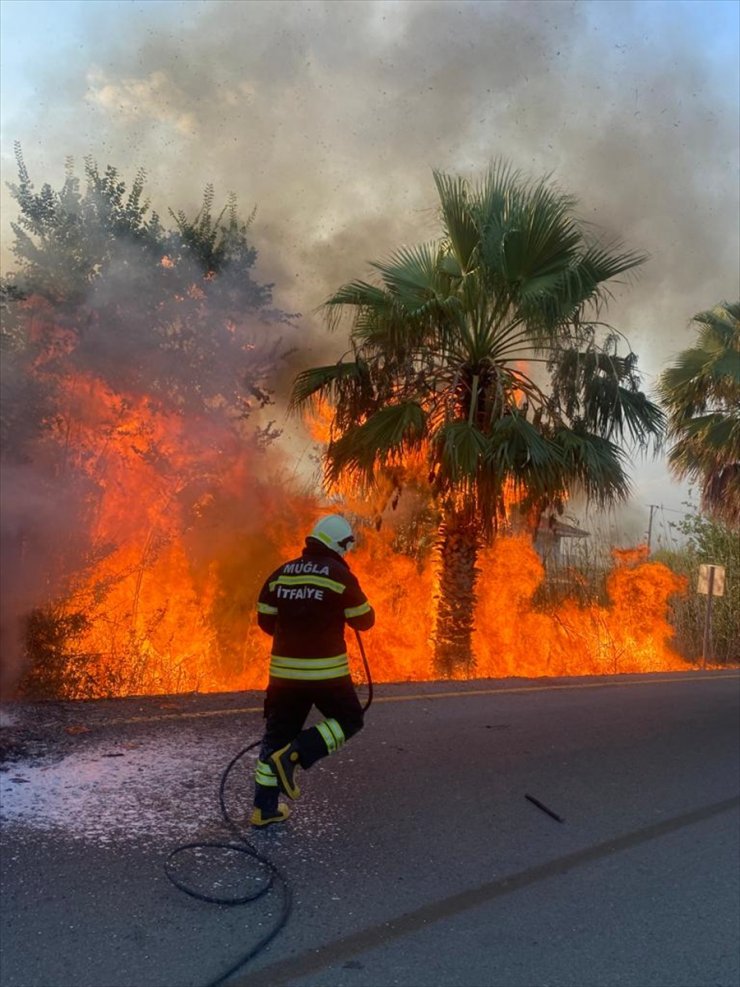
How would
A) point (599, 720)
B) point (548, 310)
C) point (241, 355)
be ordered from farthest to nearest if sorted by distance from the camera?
point (241, 355) → point (548, 310) → point (599, 720)

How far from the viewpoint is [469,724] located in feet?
21.4

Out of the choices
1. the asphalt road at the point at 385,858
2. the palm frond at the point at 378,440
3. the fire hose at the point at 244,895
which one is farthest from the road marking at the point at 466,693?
the palm frond at the point at 378,440

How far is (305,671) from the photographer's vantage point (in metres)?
4.02

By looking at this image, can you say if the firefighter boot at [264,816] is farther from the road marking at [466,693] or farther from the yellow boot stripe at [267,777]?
the road marking at [466,693]

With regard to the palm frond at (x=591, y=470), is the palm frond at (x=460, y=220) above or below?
above

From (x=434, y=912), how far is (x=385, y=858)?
0.51 meters

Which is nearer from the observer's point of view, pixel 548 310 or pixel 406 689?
pixel 406 689

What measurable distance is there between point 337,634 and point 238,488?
6672mm

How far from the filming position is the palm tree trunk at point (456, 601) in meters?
10.2

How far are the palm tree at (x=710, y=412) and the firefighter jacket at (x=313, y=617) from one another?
1200cm

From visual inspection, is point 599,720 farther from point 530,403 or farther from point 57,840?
point 57,840

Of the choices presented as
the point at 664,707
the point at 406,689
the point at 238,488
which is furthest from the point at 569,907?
the point at 238,488

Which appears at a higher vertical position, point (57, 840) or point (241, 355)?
point (241, 355)

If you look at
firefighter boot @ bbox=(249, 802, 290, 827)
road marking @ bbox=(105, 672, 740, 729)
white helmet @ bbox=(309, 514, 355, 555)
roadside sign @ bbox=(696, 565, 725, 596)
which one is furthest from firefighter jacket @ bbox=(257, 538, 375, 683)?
roadside sign @ bbox=(696, 565, 725, 596)
